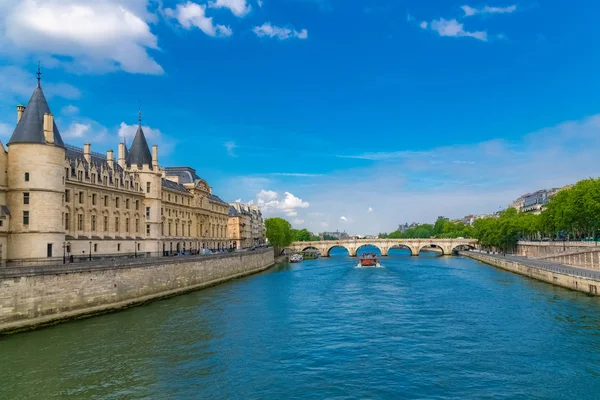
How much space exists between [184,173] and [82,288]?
169ft

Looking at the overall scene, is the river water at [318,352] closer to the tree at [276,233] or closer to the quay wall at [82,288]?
the quay wall at [82,288]

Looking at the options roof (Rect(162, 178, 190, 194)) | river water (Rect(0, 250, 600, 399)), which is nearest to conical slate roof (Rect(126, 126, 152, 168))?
roof (Rect(162, 178, 190, 194))

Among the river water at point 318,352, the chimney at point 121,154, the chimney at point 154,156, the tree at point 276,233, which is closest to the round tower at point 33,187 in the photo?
the river water at point 318,352

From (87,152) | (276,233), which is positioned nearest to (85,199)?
(87,152)

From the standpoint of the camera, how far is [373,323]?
31516 millimetres

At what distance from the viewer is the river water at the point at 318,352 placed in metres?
18.9

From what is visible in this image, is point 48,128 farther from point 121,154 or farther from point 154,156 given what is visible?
point 121,154

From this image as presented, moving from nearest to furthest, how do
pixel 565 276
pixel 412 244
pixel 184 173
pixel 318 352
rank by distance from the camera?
pixel 318 352, pixel 565 276, pixel 184 173, pixel 412 244

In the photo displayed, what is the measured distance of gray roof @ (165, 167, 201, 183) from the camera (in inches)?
3236

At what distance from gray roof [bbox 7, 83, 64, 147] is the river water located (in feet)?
49.3

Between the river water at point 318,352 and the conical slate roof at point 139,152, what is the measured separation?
24604 millimetres

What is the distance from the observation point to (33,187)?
1412 inches

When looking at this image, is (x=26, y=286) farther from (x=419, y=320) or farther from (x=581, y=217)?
(x=581, y=217)

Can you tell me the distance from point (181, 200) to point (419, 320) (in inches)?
1984
